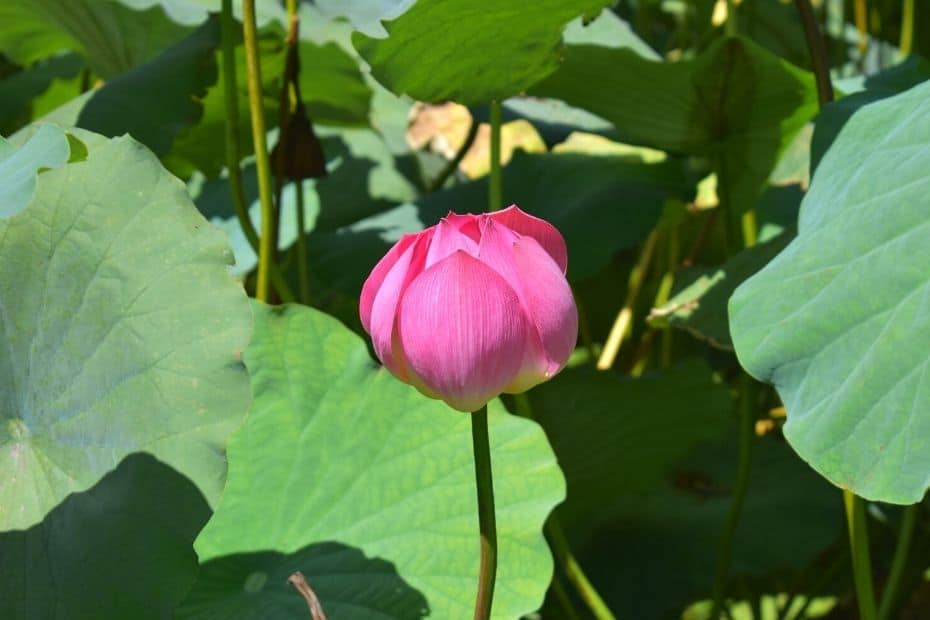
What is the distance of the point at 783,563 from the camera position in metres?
1.49

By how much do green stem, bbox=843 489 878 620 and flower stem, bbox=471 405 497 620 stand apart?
0.39 m

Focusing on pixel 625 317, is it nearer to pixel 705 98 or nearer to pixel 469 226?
pixel 705 98

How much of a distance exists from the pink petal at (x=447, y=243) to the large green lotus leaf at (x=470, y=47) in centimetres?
29

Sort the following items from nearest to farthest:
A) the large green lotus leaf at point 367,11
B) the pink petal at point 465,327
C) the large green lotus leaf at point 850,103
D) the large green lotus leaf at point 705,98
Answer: the pink petal at point 465,327
the large green lotus leaf at point 367,11
the large green lotus leaf at point 850,103
the large green lotus leaf at point 705,98

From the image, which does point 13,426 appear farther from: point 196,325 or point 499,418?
point 499,418

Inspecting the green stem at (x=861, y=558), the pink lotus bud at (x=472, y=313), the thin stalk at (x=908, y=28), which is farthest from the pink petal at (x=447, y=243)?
the thin stalk at (x=908, y=28)

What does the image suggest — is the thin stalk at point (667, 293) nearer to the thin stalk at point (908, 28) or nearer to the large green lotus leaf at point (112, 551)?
the thin stalk at point (908, 28)

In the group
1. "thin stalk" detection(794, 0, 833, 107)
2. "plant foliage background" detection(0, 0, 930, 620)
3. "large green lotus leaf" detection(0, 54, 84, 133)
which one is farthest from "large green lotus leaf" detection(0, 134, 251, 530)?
"large green lotus leaf" detection(0, 54, 84, 133)

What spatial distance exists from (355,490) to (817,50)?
1.70ft

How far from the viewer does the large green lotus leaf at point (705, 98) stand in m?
1.21

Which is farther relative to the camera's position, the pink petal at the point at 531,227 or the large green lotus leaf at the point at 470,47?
the large green lotus leaf at the point at 470,47

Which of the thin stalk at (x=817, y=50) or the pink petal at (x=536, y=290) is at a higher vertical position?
the pink petal at (x=536, y=290)

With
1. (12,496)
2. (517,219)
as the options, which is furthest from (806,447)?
(12,496)

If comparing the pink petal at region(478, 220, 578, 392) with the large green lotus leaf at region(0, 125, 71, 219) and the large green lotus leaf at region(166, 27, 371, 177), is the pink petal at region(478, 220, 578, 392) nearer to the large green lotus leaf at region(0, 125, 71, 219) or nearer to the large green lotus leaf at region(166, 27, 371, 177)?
the large green lotus leaf at region(0, 125, 71, 219)
